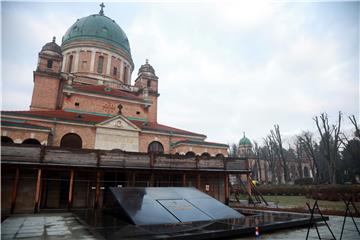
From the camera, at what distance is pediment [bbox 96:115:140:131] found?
25.2 meters

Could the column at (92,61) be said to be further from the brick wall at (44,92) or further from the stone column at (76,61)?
the brick wall at (44,92)

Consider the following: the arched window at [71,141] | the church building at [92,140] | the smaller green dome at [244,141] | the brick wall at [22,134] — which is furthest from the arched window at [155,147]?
the smaller green dome at [244,141]

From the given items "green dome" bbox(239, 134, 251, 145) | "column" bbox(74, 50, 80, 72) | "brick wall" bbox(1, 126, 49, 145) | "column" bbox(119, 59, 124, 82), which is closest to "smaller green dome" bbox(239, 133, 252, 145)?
"green dome" bbox(239, 134, 251, 145)

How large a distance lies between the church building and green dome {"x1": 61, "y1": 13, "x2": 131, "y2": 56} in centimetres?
16

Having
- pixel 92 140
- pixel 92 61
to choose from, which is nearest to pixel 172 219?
pixel 92 140

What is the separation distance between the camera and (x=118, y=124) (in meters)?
25.7

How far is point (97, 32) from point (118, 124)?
2029cm

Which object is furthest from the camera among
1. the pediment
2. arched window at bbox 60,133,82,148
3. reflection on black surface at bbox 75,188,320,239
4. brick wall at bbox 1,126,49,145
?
the pediment

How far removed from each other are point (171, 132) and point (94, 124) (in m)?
8.97

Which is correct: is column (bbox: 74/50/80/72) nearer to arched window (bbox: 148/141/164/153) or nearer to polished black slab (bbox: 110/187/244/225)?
arched window (bbox: 148/141/164/153)

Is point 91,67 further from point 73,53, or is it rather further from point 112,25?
point 112,25

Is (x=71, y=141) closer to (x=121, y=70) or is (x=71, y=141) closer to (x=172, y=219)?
(x=121, y=70)

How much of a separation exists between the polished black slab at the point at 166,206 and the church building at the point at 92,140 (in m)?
7.35

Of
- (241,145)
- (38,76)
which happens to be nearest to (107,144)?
(38,76)
